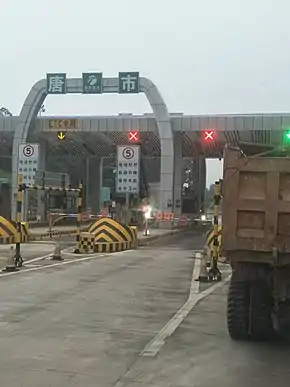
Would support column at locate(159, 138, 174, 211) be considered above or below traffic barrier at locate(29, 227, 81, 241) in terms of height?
above

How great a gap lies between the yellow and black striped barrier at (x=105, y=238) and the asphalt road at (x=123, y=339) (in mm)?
8662

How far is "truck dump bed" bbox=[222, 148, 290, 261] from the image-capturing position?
22.1 feet

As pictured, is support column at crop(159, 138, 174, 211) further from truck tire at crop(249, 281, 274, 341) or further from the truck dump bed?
the truck dump bed

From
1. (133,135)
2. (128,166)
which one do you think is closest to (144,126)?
(133,135)

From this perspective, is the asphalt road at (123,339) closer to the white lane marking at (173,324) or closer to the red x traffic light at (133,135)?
the white lane marking at (173,324)

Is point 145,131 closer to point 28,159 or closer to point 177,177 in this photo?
point 177,177

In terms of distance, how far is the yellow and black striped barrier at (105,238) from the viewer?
72.1ft

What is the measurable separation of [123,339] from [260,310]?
1.59 meters

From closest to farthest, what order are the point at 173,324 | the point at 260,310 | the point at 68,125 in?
1. the point at 260,310
2. the point at 173,324
3. the point at 68,125

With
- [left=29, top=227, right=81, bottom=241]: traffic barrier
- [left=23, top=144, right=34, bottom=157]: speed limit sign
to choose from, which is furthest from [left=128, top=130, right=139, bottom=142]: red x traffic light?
[left=23, top=144, right=34, bottom=157]: speed limit sign

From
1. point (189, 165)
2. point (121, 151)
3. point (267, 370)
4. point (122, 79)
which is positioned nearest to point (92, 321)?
point (267, 370)

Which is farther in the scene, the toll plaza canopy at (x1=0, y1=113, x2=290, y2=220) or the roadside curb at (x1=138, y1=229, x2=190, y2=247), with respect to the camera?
the toll plaza canopy at (x1=0, y1=113, x2=290, y2=220)

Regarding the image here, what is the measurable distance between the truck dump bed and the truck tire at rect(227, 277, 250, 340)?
0.91 meters

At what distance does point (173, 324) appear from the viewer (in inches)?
341
